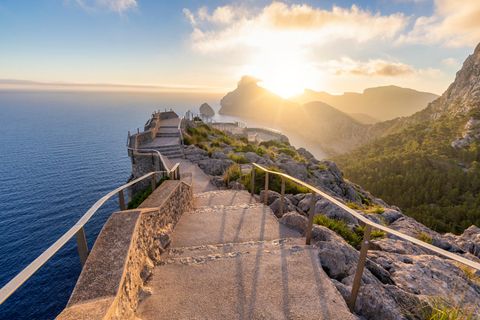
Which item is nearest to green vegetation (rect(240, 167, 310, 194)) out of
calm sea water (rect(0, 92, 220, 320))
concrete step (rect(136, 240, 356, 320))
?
concrete step (rect(136, 240, 356, 320))

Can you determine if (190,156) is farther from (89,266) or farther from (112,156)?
(112,156)

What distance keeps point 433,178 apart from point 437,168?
30.4 ft

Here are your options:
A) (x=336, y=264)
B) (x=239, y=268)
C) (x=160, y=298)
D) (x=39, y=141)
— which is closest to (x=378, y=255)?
(x=336, y=264)

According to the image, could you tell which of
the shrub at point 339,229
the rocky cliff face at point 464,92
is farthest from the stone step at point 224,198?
the rocky cliff face at point 464,92

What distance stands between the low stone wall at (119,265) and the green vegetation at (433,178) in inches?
2129

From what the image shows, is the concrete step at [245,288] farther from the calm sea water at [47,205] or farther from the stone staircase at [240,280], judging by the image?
the calm sea water at [47,205]

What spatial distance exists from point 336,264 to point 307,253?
21.9 inches

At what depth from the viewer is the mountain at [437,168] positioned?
50.2 meters

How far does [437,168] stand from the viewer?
69.6m

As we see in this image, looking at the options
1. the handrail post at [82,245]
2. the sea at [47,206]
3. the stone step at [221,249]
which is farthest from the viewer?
the sea at [47,206]

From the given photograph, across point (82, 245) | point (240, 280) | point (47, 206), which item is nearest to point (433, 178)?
point (240, 280)

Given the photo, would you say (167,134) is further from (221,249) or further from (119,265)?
(119,265)

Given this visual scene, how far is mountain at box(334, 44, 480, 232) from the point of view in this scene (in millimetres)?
50172

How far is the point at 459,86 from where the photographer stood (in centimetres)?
11450
